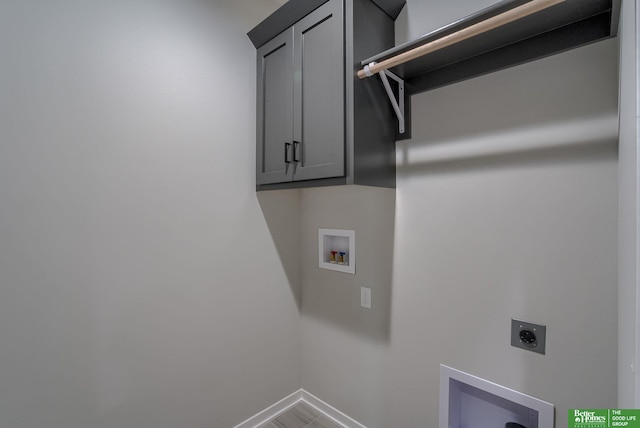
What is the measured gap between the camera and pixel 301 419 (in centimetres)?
181

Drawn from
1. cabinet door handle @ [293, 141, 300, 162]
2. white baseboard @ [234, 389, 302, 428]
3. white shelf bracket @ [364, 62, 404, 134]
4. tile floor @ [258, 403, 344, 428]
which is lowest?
tile floor @ [258, 403, 344, 428]

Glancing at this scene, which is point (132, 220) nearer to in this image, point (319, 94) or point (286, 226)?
point (286, 226)

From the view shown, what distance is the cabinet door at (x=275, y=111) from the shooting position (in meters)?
1.47

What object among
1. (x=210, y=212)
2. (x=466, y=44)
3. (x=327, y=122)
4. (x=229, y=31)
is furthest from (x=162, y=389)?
(x=466, y=44)

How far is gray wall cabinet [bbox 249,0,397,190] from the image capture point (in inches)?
47.9

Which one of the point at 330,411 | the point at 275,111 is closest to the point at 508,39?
the point at 275,111

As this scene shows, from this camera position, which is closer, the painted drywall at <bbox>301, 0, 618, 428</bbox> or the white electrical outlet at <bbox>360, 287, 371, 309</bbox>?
the painted drywall at <bbox>301, 0, 618, 428</bbox>

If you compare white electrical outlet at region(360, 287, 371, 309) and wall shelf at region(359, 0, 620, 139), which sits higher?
wall shelf at region(359, 0, 620, 139)

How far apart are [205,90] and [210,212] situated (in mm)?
671

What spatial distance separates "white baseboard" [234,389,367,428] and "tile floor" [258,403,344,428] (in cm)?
2

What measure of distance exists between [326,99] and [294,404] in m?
1.98

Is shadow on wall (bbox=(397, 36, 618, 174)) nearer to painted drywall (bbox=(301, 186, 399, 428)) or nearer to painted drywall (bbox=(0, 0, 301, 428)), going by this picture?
painted drywall (bbox=(301, 186, 399, 428))

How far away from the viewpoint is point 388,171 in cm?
142

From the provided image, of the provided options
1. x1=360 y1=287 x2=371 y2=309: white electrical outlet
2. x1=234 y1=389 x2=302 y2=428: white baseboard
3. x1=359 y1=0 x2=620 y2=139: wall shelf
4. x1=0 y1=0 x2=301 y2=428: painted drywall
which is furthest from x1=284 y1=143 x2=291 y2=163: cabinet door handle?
x1=234 y1=389 x2=302 y2=428: white baseboard
